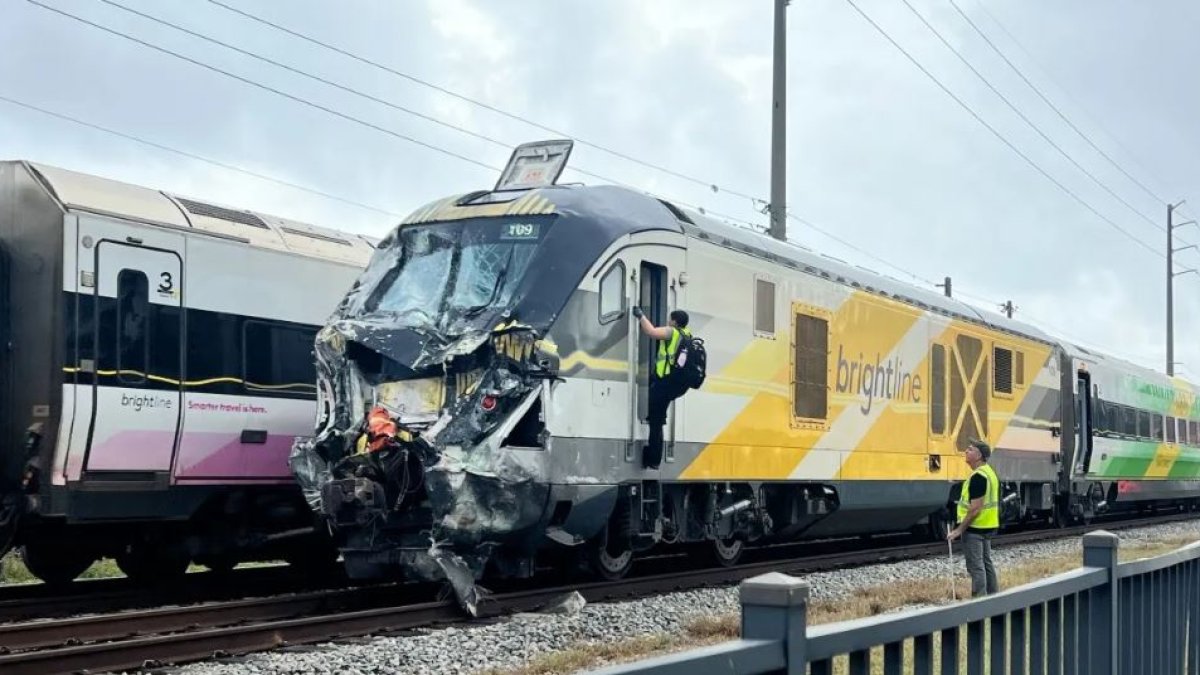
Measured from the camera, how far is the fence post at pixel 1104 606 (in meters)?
4.93

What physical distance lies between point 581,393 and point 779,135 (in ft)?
38.5

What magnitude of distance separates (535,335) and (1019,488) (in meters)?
13.8

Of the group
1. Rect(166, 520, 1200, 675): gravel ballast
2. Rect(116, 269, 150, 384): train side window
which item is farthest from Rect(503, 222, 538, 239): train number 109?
Rect(116, 269, 150, 384): train side window

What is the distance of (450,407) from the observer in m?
10.1

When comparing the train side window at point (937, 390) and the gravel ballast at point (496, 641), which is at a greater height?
the train side window at point (937, 390)

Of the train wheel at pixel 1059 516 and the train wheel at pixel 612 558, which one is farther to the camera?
the train wheel at pixel 1059 516

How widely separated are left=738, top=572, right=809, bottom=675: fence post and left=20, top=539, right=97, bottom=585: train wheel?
10833 mm

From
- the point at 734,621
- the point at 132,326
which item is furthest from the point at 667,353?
the point at 132,326

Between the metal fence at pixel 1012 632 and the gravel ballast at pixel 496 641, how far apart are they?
2613 millimetres

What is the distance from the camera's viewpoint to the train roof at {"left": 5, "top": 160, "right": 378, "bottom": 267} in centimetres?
1112

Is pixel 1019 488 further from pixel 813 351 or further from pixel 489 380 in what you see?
pixel 489 380

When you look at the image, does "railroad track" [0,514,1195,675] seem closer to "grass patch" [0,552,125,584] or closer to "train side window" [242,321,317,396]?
"train side window" [242,321,317,396]

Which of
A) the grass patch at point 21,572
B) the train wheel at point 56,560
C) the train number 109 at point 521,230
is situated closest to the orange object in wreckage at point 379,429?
the train number 109 at point 521,230

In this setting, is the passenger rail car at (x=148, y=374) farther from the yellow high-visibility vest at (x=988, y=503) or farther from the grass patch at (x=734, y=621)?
the yellow high-visibility vest at (x=988, y=503)
